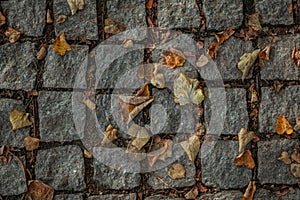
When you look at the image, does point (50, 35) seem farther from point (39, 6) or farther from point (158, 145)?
point (158, 145)

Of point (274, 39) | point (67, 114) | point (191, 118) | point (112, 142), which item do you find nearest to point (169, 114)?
point (191, 118)

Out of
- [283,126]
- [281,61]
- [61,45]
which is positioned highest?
[61,45]

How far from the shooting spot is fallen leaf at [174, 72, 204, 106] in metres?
2.55

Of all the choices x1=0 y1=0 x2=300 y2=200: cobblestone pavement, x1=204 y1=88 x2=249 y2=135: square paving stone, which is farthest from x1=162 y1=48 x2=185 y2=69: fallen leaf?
x1=204 y1=88 x2=249 y2=135: square paving stone

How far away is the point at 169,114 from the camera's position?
2574mm

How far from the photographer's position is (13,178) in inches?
99.0

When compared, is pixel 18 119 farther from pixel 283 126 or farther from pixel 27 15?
pixel 283 126

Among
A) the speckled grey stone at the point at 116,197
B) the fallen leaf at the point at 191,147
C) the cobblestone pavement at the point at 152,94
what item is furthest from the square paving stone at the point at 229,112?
the speckled grey stone at the point at 116,197

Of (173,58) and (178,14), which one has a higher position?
(178,14)

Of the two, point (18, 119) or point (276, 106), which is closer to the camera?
point (18, 119)

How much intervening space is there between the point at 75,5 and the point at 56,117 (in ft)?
2.15

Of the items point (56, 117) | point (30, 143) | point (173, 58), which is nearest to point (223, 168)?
point (173, 58)

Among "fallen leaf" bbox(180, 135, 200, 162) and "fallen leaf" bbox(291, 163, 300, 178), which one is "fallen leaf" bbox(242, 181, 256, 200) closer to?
"fallen leaf" bbox(291, 163, 300, 178)

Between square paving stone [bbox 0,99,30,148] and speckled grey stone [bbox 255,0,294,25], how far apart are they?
4.94 ft
